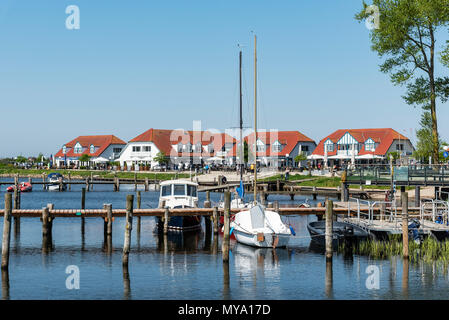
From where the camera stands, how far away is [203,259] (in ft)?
103

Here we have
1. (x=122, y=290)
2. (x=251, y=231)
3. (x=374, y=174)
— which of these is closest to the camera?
(x=122, y=290)

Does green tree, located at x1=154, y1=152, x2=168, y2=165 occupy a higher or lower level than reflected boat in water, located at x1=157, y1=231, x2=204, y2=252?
higher

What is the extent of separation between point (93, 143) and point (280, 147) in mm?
46825

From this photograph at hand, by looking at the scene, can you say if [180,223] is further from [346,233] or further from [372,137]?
[372,137]

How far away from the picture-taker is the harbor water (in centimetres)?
2402

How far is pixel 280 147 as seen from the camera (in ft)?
420

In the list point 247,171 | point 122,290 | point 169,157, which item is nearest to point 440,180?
point 122,290

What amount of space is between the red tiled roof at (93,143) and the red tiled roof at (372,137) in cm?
5114

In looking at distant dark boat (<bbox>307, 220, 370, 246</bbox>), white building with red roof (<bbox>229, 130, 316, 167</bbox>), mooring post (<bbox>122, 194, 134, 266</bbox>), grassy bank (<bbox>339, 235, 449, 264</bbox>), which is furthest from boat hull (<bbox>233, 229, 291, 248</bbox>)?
white building with red roof (<bbox>229, 130, 316, 167</bbox>)

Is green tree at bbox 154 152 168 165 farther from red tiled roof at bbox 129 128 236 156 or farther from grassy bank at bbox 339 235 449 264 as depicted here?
grassy bank at bbox 339 235 449 264

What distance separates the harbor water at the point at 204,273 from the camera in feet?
78.8

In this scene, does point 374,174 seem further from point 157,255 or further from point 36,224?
point 36,224

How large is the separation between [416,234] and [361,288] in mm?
7802

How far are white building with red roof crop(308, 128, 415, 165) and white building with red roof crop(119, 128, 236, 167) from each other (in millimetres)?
22137
